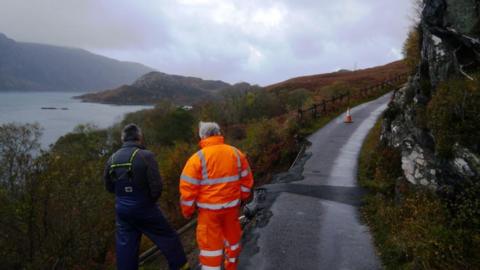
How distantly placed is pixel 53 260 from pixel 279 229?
7.94 metres

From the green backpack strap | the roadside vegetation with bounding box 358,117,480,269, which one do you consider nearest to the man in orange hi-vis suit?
the green backpack strap

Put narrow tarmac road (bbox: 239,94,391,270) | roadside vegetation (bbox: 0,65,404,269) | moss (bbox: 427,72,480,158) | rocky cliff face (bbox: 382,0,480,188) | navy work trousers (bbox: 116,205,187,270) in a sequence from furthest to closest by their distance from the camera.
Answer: roadside vegetation (bbox: 0,65,404,269), rocky cliff face (bbox: 382,0,480,188), moss (bbox: 427,72,480,158), narrow tarmac road (bbox: 239,94,391,270), navy work trousers (bbox: 116,205,187,270)

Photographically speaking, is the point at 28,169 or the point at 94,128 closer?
the point at 28,169

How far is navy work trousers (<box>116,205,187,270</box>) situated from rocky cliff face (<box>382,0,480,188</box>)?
5.09 metres

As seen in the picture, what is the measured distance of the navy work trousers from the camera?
4.79 meters

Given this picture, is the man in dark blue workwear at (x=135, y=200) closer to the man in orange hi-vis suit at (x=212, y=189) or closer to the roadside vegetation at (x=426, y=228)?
the man in orange hi-vis suit at (x=212, y=189)

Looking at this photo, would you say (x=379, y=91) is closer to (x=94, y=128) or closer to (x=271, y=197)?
(x=271, y=197)

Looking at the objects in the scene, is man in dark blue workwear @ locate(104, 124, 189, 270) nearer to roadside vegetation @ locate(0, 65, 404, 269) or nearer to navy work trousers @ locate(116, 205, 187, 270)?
navy work trousers @ locate(116, 205, 187, 270)

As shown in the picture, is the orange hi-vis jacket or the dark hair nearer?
the orange hi-vis jacket

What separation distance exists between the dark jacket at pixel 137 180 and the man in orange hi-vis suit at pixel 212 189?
0.37 metres

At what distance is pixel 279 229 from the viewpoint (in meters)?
7.80

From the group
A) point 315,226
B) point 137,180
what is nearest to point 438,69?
point 315,226

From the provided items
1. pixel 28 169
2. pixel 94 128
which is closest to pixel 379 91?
pixel 28 169

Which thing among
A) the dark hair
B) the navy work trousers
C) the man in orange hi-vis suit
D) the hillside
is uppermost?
the hillside
